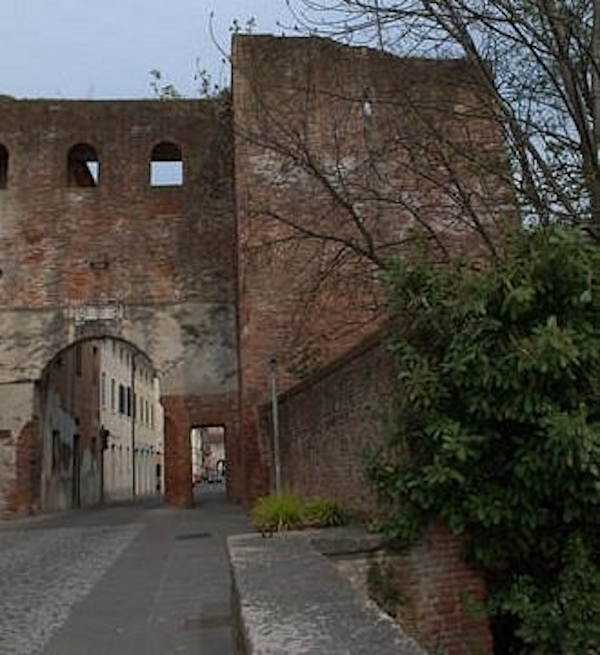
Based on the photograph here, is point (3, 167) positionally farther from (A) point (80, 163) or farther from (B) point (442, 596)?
(B) point (442, 596)

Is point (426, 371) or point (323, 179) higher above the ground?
point (323, 179)

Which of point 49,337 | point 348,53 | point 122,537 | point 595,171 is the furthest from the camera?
point 49,337

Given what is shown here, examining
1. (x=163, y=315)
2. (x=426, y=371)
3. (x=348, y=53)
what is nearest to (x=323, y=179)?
(x=348, y=53)

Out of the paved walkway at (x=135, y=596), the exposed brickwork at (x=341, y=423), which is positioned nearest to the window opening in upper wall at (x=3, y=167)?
the paved walkway at (x=135, y=596)

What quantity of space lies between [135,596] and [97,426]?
106ft

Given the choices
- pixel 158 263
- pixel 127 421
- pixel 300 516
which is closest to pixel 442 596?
pixel 300 516

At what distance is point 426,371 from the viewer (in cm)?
751

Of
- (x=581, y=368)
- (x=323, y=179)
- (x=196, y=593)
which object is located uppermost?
(x=323, y=179)

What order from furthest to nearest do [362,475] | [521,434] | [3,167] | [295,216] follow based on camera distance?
[3,167] < [295,216] < [362,475] < [521,434]

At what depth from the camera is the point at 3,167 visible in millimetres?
27156

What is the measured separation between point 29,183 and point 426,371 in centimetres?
2050

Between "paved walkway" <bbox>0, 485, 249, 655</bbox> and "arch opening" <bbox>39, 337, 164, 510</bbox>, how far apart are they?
1061 cm

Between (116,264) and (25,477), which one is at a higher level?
(116,264)

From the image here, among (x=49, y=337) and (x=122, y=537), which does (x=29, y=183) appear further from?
(x=122, y=537)
